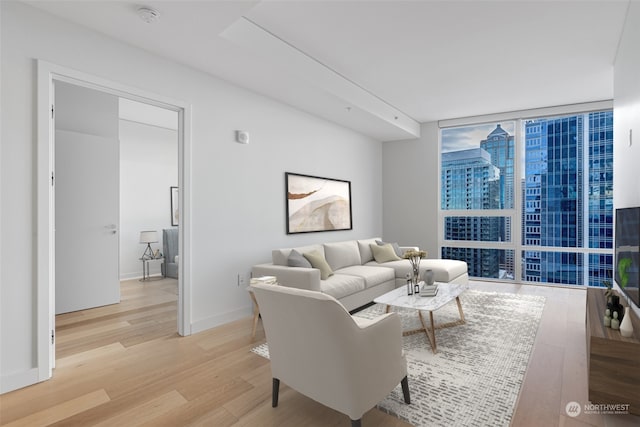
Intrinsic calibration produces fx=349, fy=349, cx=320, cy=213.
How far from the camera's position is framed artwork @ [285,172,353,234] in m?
4.69

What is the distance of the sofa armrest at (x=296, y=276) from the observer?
3437 millimetres

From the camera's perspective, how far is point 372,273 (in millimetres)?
4375

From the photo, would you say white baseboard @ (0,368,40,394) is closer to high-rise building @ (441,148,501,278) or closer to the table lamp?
the table lamp

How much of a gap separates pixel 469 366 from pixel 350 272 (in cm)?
199

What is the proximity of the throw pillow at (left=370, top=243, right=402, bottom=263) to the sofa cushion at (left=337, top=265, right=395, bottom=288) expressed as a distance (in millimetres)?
477

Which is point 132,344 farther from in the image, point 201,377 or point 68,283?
point 68,283

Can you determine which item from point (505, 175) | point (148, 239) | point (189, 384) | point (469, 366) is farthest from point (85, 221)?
point (505, 175)

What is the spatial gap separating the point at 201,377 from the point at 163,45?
8.80 feet

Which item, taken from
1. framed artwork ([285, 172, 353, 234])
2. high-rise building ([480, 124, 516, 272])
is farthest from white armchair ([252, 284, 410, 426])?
high-rise building ([480, 124, 516, 272])

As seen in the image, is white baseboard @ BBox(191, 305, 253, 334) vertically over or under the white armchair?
under

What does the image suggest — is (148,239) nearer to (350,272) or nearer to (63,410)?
(350,272)

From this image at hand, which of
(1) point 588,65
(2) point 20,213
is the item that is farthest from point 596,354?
(2) point 20,213

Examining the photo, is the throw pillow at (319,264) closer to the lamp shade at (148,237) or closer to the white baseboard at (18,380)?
the white baseboard at (18,380)

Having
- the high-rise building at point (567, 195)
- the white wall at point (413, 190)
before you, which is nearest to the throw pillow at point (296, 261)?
the white wall at point (413, 190)
